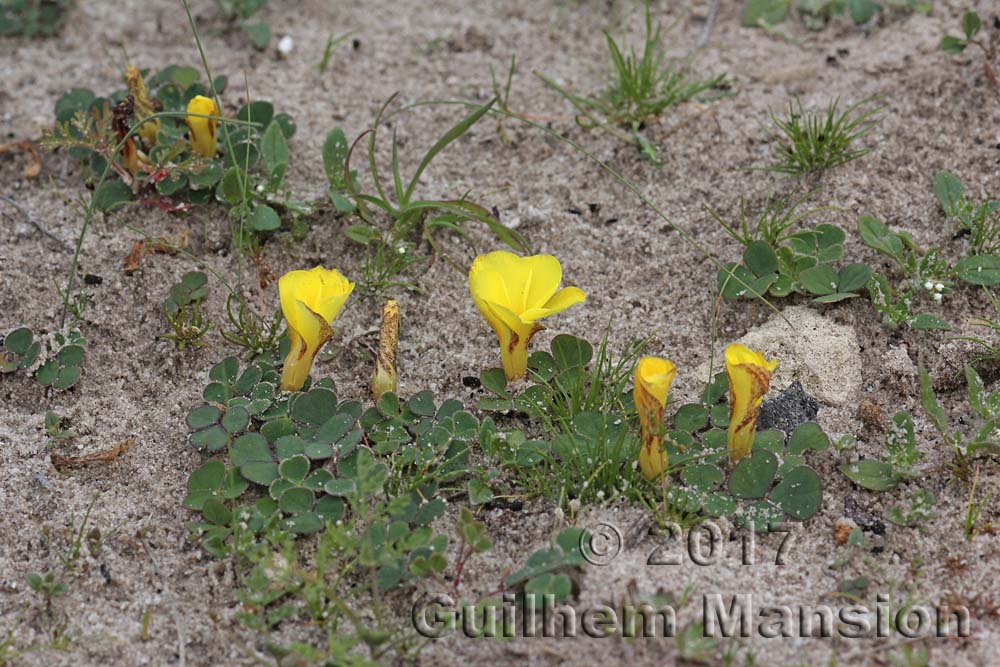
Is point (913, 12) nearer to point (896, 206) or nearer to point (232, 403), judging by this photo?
point (896, 206)

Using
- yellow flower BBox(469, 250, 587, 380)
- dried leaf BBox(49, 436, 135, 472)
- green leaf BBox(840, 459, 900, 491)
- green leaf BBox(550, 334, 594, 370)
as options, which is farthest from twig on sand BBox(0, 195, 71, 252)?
green leaf BBox(840, 459, 900, 491)

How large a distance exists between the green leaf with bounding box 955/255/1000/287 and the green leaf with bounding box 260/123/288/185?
1.89m

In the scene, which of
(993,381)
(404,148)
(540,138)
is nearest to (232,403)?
(404,148)

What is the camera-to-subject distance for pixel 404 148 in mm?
3430

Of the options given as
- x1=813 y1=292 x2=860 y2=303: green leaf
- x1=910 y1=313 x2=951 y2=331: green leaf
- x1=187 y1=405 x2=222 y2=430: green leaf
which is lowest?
x1=187 y1=405 x2=222 y2=430: green leaf

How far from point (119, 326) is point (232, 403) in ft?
1.73

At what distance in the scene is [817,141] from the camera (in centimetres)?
311

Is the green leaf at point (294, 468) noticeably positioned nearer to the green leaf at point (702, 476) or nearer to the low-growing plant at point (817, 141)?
the green leaf at point (702, 476)

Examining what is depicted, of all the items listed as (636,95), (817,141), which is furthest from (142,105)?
(817,141)

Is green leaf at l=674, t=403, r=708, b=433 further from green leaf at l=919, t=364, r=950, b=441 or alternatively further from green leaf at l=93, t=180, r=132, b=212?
green leaf at l=93, t=180, r=132, b=212

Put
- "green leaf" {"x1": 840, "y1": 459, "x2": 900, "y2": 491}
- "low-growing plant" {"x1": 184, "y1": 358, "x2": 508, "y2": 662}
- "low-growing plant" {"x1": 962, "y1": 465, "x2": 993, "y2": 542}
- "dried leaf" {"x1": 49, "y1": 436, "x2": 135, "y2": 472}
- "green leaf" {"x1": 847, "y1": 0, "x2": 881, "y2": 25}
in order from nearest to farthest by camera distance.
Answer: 1. "low-growing plant" {"x1": 184, "y1": 358, "x2": 508, "y2": 662}
2. "low-growing plant" {"x1": 962, "y1": 465, "x2": 993, "y2": 542}
3. "green leaf" {"x1": 840, "y1": 459, "x2": 900, "y2": 491}
4. "dried leaf" {"x1": 49, "y1": 436, "x2": 135, "y2": 472}
5. "green leaf" {"x1": 847, "y1": 0, "x2": 881, "y2": 25}

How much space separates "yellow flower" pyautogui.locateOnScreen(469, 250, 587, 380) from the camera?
2467 millimetres

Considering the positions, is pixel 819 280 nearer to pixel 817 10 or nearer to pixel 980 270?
pixel 980 270

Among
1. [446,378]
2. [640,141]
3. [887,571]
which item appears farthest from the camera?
[640,141]
